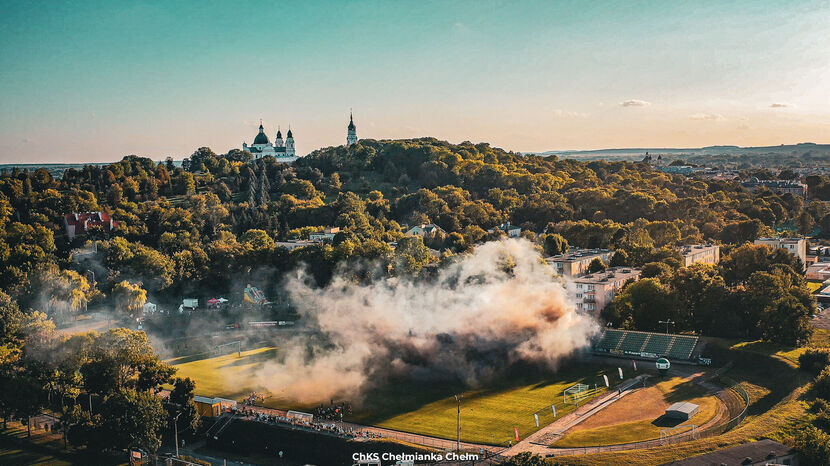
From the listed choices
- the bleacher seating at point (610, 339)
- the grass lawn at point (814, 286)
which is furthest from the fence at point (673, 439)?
the grass lawn at point (814, 286)

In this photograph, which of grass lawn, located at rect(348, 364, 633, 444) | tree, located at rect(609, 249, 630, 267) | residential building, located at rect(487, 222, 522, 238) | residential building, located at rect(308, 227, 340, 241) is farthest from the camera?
residential building, located at rect(487, 222, 522, 238)

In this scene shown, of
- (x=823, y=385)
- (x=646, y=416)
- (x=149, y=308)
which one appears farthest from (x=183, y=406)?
(x=823, y=385)

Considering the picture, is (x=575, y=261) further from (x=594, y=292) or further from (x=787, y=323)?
(x=787, y=323)

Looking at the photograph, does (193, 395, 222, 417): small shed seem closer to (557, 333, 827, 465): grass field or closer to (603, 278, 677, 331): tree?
(557, 333, 827, 465): grass field

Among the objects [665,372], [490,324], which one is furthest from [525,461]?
[665,372]

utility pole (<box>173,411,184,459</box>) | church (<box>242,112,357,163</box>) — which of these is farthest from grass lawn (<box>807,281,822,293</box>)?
church (<box>242,112,357,163</box>)
